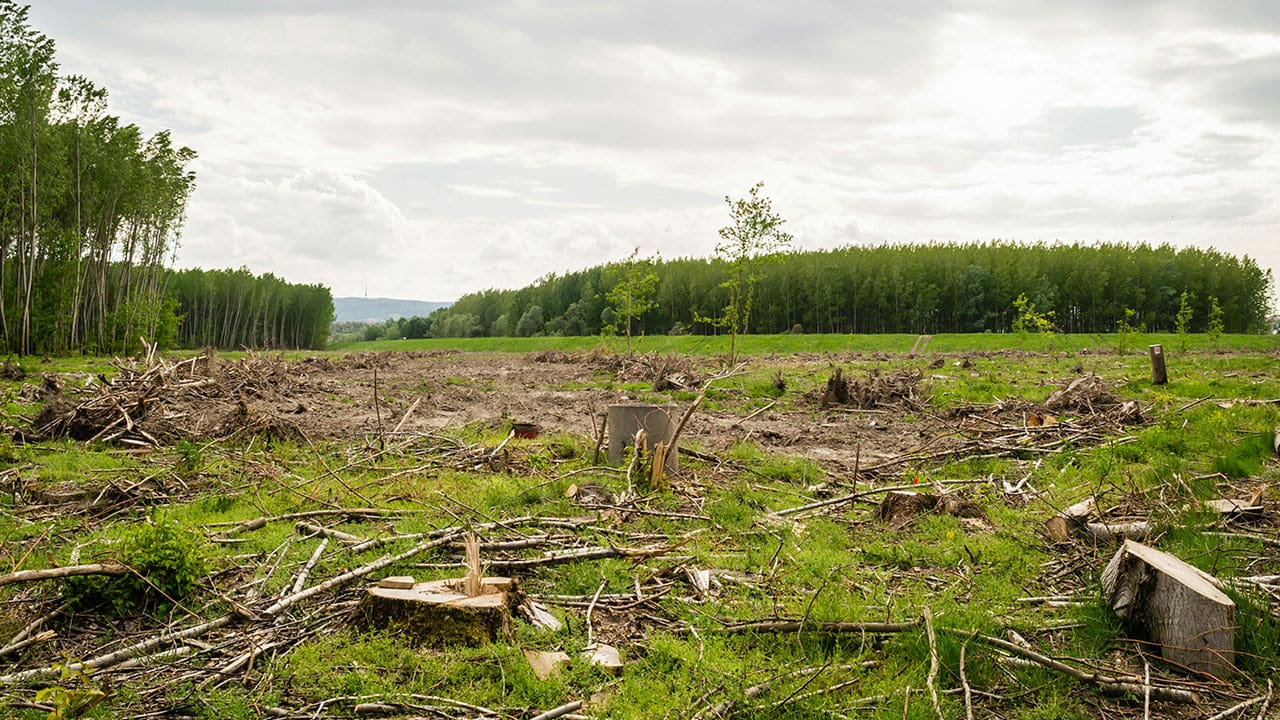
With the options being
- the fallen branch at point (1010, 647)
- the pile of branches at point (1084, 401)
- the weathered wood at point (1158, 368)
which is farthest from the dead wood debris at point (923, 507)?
the weathered wood at point (1158, 368)

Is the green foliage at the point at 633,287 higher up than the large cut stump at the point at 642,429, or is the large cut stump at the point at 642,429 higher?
the green foliage at the point at 633,287

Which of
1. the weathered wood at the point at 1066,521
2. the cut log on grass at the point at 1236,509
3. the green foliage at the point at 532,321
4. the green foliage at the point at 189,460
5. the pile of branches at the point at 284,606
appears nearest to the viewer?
the pile of branches at the point at 284,606

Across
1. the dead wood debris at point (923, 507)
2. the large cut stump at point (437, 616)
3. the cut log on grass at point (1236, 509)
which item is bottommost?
the large cut stump at point (437, 616)

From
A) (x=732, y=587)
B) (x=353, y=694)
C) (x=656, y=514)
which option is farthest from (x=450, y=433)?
(x=353, y=694)

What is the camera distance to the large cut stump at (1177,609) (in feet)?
12.7

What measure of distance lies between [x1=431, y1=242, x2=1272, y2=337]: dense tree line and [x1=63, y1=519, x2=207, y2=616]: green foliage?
65898 mm

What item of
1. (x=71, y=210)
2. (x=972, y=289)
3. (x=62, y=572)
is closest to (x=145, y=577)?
(x=62, y=572)

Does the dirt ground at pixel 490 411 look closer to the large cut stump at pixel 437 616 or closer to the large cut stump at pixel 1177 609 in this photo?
the large cut stump at pixel 437 616

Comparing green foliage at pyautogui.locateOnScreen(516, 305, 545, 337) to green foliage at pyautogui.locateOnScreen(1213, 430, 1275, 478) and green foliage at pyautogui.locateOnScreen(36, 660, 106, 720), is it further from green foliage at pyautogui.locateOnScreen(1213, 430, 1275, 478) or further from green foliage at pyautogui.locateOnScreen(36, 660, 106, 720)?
green foliage at pyautogui.locateOnScreen(36, 660, 106, 720)

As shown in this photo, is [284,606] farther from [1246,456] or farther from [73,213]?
[73,213]

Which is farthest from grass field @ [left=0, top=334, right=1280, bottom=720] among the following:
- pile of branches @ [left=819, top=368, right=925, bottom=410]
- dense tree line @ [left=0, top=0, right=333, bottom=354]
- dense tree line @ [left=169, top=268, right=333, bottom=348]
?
dense tree line @ [left=169, top=268, right=333, bottom=348]

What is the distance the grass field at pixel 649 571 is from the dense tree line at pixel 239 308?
82.2 meters

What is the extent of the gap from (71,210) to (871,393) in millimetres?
44003

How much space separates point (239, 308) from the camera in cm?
8400
